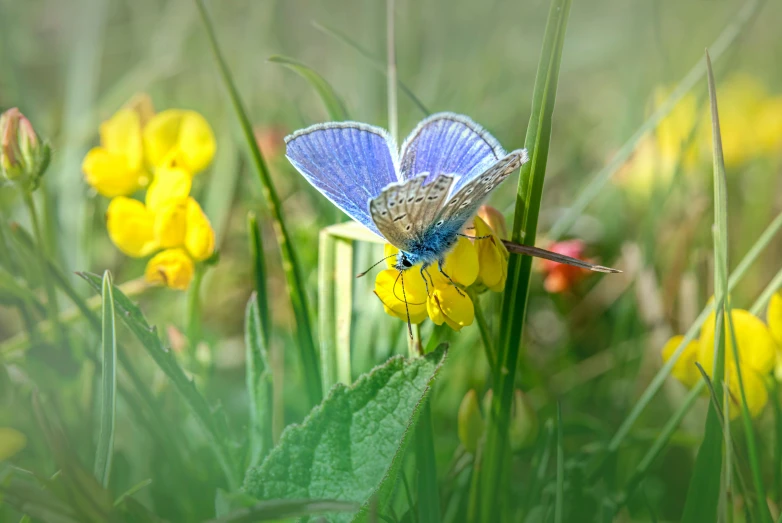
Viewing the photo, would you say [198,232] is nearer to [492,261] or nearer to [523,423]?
[492,261]

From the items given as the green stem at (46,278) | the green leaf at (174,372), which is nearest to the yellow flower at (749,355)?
the green leaf at (174,372)

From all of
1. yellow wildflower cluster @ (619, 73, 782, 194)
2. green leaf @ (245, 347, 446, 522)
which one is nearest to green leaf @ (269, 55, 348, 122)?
green leaf @ (245, 347, 446, 522)

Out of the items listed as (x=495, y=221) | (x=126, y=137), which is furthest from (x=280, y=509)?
(x=126, y=137)

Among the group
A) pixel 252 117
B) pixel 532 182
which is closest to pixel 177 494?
pixel 532 182

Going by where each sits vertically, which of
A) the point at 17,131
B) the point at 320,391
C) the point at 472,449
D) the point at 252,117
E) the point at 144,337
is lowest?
the point at 472,449

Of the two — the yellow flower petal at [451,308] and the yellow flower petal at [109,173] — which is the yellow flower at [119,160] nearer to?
the yellow flower petal at [109,173]

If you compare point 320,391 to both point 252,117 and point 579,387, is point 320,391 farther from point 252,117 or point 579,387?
point 252,117
